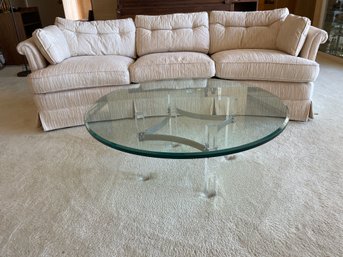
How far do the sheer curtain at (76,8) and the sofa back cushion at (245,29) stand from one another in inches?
148

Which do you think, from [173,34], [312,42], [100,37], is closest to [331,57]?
[312,42]

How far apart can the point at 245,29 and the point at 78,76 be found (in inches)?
63.7

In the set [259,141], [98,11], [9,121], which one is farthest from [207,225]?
[98,11]

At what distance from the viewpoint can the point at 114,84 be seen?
2.29m

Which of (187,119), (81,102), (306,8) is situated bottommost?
(81,102)

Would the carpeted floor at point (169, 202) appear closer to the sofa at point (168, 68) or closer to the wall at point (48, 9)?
the sofa at point (168, 68)

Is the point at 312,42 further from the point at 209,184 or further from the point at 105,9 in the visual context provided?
the point at 105,9

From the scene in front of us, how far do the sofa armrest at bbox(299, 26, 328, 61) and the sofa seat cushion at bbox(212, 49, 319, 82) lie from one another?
125 mm

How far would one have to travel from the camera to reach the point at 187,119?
1658mm

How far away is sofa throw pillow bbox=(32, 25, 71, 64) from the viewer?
2.25 m

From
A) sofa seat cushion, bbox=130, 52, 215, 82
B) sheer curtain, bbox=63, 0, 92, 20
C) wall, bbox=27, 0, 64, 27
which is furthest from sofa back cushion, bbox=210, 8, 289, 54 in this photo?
wall, bbox=27, 0, 64, 27

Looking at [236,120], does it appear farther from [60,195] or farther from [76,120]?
[76,120]

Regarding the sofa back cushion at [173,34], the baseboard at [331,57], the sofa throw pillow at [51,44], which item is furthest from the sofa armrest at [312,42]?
the baseboard at [331,57]

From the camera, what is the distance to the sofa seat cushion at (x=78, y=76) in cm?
219
